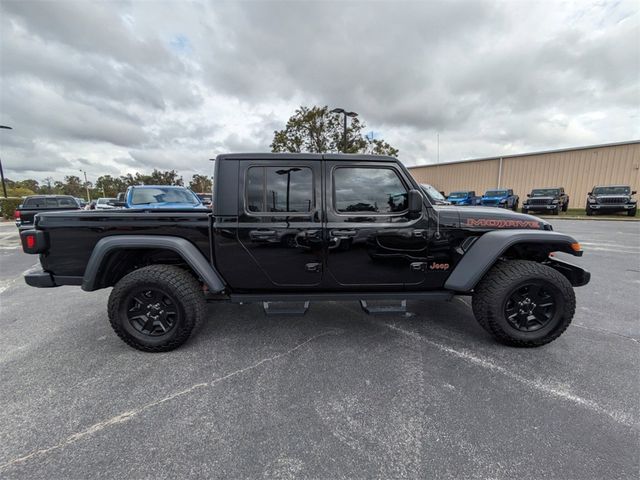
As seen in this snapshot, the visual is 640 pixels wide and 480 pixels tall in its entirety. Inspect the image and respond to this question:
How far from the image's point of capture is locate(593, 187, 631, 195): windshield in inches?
664

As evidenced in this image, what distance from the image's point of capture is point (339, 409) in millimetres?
2029

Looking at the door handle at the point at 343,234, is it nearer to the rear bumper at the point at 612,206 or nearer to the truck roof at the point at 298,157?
the truck roof at the point at 298,157

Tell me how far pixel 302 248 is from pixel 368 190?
86 centimetres

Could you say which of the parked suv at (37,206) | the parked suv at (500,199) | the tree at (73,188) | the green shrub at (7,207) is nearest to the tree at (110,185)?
the tree at (73,188)

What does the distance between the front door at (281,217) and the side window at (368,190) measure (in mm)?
227

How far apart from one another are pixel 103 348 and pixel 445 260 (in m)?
3.49

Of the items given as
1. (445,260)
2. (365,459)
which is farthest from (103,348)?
(445,260)

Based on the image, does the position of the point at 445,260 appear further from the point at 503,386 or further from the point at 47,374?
the point at 47,374

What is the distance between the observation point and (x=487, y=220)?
2854 mm

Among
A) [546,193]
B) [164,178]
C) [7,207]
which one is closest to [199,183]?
[164,178]

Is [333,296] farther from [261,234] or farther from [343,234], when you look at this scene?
[261,234]

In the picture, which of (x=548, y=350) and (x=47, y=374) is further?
(x=548, y=350)

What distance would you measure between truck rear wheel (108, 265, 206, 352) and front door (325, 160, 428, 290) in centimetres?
137

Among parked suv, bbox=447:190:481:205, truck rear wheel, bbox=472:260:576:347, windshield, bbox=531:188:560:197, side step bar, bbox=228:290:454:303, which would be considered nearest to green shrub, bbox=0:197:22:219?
side step bar, bbox=228:290:454:303
